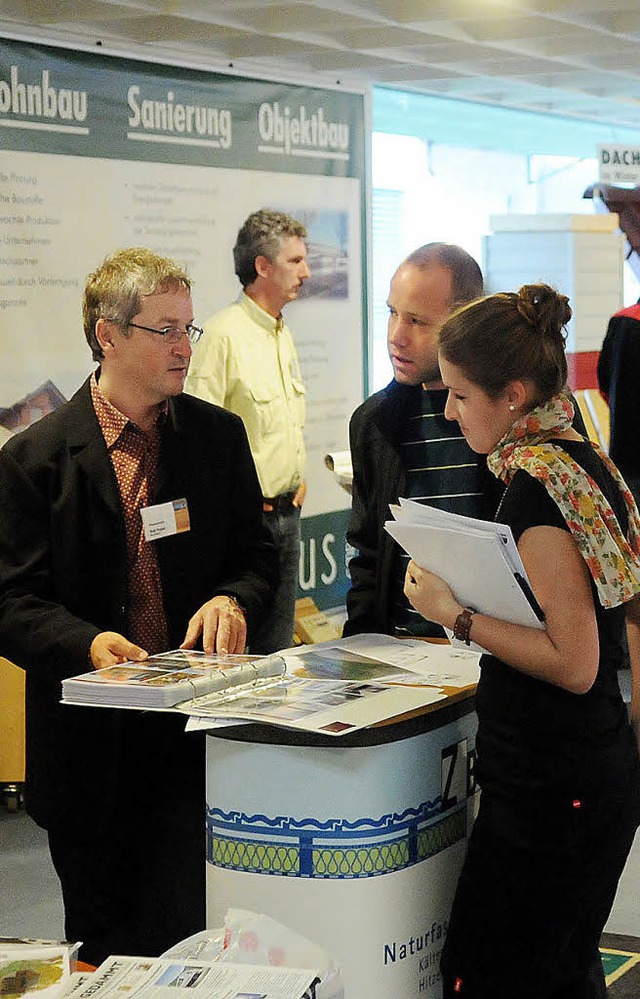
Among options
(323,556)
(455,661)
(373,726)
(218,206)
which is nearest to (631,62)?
(218,206)

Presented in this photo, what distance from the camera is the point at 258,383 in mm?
5070

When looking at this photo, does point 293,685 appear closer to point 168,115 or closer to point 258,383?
point 258,383

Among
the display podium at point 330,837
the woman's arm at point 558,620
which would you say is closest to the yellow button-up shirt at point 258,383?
the display podium at point 330,837

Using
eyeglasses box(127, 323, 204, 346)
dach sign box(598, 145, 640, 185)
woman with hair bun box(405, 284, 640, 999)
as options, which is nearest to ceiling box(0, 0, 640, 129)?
dach sign box(598, 145, 640, 185)

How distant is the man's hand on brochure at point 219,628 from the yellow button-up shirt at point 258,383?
7.90ft

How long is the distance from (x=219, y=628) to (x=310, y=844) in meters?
0.46

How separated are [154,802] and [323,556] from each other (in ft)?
12.0

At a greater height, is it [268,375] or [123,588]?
[268,375]

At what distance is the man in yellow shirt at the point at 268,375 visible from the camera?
196 inches

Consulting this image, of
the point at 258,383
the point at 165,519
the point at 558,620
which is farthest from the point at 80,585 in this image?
the point at 258,383

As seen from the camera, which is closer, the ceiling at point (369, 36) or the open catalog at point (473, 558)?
the open catalog at point (473, 558)

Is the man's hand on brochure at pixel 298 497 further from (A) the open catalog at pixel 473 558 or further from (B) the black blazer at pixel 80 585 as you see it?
(A) the open catalog at pixel 473 558

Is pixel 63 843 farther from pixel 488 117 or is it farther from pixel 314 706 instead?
pixel 488 117

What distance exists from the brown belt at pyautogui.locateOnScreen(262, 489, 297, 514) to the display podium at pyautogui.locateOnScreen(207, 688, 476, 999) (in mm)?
2974
